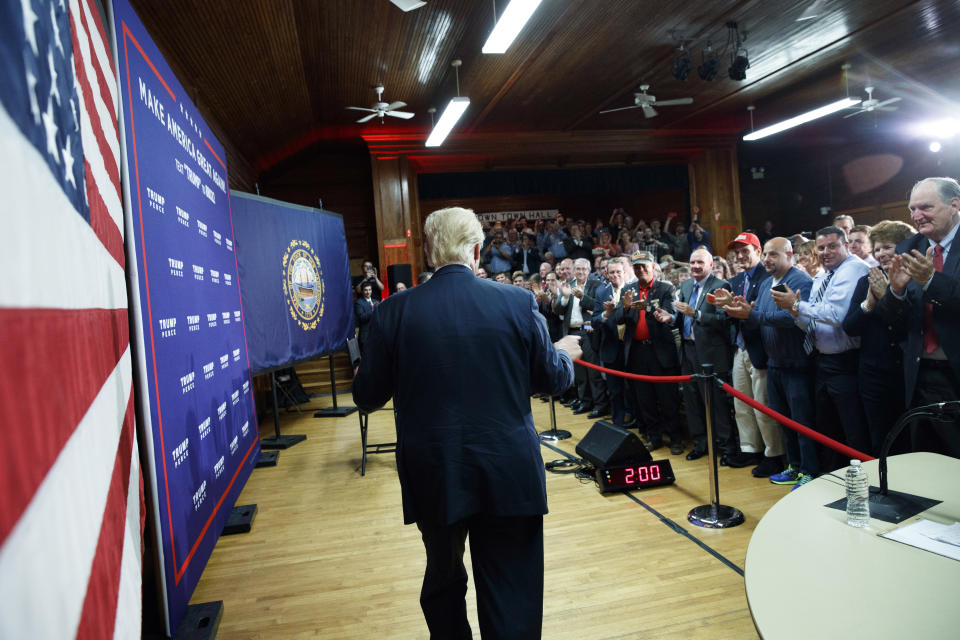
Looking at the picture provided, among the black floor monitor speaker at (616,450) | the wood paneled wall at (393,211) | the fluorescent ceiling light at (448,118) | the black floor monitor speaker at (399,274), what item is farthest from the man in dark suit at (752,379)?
the wood paneled wall at (393,211)

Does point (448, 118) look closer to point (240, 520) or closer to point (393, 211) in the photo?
point (393, 211)

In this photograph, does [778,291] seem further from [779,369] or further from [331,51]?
[331,51]

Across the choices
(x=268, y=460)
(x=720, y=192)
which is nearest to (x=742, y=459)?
(x=268, y=460)

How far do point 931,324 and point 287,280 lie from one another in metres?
4.66

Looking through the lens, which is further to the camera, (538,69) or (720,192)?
(720,192)

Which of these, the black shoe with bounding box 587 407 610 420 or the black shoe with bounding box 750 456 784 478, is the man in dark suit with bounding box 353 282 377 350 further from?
the black shoe with bounding box 750 456 784 478

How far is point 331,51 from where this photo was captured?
6688 millimetres

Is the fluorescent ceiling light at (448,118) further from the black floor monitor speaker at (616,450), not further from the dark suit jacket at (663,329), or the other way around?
the black floor monitor speaker at (616,450)

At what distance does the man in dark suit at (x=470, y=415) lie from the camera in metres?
1.47

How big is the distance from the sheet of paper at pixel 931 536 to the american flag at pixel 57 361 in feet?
5.01

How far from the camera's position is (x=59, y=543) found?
0.72m

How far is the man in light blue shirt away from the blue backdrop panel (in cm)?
387

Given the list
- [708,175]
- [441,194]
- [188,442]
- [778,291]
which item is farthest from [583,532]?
[708,175]

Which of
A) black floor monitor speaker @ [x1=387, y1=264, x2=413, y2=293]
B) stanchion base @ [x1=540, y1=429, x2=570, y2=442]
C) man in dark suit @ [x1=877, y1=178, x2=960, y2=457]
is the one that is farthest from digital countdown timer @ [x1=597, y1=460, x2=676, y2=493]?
black floor monitor speaker @ [x1=387, y1=264, x2=413, y2=293]
